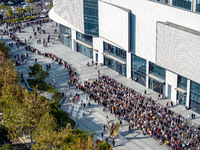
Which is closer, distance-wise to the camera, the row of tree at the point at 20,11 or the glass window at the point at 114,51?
the glass window at the point at 114,51

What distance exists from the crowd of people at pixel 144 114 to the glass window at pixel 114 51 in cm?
632

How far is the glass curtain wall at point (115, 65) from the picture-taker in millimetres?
88062

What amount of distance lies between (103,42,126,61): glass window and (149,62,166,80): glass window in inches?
349

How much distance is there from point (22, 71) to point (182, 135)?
4474 cm

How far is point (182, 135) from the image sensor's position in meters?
63.9

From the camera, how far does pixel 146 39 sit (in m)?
79.2

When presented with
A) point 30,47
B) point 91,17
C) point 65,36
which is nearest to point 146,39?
point 91,17

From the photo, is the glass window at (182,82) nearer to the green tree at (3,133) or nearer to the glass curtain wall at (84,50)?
the glass curtain wall at (84,50)

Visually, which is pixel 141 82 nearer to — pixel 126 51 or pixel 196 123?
pixel 126 51

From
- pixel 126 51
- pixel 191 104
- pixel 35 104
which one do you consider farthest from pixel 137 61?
pixel 35 104

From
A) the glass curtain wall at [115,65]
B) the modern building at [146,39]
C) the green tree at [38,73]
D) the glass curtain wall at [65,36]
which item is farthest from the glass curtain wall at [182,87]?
the glass curtain wall at [65,36]

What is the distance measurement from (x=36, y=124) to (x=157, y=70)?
3044 cm

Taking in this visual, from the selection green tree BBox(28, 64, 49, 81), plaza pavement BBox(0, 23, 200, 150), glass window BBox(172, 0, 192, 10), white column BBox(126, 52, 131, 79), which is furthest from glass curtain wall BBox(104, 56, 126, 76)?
glass window BBox(172, 0, 192, 10)

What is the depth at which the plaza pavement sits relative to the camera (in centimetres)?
6538
